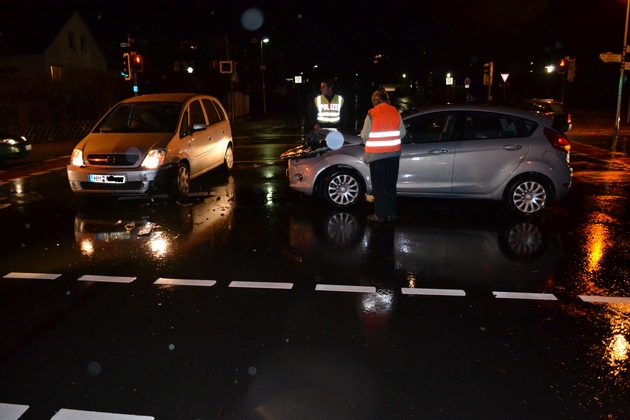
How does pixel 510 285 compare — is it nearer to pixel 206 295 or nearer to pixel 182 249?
pixel 206 295

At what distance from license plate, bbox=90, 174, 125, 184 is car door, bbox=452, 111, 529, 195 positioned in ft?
17.1

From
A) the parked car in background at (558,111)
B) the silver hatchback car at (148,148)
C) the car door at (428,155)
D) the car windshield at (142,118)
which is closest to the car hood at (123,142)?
the silver hatchback car at (148,148)

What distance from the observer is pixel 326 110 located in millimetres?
12953

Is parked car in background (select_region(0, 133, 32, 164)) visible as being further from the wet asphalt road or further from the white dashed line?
the white dashed line

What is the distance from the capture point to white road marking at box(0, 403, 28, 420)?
12.1 ft

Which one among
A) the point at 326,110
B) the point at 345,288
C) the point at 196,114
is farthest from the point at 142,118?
the point at 345,288

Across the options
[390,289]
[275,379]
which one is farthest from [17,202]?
[275,379]

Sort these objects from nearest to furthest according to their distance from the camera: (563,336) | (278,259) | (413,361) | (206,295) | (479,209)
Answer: (413,361) → (563,336) → (206,295) → (278,259) → (479,209)

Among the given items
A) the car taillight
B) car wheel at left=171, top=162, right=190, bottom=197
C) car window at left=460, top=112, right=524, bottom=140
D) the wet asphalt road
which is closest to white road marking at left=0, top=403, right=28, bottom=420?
the wet asphalt road

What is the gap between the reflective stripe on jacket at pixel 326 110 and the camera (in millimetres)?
12938

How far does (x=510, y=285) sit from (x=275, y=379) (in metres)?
2.98

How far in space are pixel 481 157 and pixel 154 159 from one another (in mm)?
5148

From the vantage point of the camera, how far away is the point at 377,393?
3902mm

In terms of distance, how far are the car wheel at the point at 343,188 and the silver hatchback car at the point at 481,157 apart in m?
0.11
